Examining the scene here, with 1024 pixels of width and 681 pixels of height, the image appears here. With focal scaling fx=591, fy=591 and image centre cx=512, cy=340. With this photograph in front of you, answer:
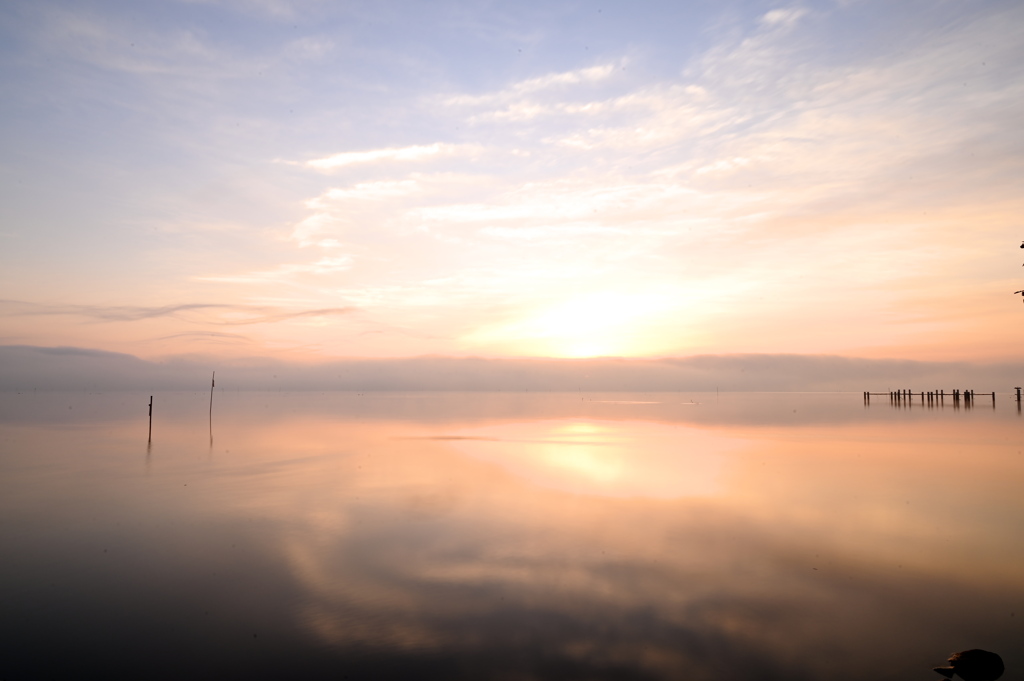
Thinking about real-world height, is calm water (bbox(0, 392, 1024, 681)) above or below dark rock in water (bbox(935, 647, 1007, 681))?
below

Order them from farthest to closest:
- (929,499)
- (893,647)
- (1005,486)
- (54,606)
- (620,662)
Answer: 1. (1005,486)
2. (929,499)
3. (54,606)
4. (893,647)
5. (620,662)

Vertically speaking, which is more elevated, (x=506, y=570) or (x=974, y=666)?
(x=974, y=666)

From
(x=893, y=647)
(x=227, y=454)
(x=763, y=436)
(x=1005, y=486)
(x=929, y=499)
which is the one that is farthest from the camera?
(x=763, y=436)

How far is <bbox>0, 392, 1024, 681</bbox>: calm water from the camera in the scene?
10023 mm

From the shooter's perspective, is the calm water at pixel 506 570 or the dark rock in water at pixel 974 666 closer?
the dark rock in water at pixel 974 666

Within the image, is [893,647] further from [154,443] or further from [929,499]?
[154,443]

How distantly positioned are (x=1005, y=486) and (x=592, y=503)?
61.6 ft

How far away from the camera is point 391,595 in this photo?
42.3 feet

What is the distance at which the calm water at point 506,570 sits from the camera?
10023 millimetres

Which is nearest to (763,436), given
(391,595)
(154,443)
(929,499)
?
(929,499)

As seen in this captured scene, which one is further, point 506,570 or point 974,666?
point 506,570

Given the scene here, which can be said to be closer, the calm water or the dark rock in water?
the dark rock in water

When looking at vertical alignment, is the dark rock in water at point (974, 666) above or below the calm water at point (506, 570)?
above

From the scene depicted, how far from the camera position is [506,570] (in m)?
14.7
